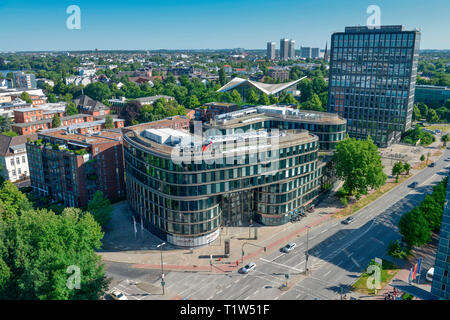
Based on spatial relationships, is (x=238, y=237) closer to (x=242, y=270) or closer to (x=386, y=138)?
(x=242, y=270)

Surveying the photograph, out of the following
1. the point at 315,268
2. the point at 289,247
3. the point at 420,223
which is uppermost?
the point at 420,223

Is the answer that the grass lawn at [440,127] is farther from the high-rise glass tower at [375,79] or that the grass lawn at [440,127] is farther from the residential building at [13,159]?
the residential building at [13,159]

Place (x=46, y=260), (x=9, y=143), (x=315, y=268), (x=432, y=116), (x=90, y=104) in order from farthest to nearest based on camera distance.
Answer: (x=90, y=104) < (x=432, y=116) < (x=9, y=143) < (x=315, y=268) < (x=46, y=260)

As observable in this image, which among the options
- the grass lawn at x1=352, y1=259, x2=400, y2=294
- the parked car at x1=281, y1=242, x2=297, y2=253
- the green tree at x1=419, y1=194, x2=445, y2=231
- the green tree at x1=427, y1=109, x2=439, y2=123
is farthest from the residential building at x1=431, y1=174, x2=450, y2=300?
the green tree at x1=427, y1=109, x2=439, y2=123

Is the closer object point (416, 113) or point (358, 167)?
point (358, 167)

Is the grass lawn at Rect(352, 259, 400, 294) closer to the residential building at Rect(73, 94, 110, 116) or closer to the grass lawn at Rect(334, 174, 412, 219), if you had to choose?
the grass lawn at Rect(334, 174, 412, 219)

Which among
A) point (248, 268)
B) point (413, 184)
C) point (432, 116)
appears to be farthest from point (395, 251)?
point (432, 116)

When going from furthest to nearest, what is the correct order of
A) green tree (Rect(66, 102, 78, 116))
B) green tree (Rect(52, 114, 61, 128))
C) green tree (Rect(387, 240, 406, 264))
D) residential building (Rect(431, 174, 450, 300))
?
green tree (Rect(66, 102, 78, 116)), green tree (Rect(52, 114, 61, 128)), green tree (Rect(387, 240, 406, 264)), residential building (Rect(431, 174, 450, 300))

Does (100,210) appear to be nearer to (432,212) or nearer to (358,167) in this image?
(358,167)
